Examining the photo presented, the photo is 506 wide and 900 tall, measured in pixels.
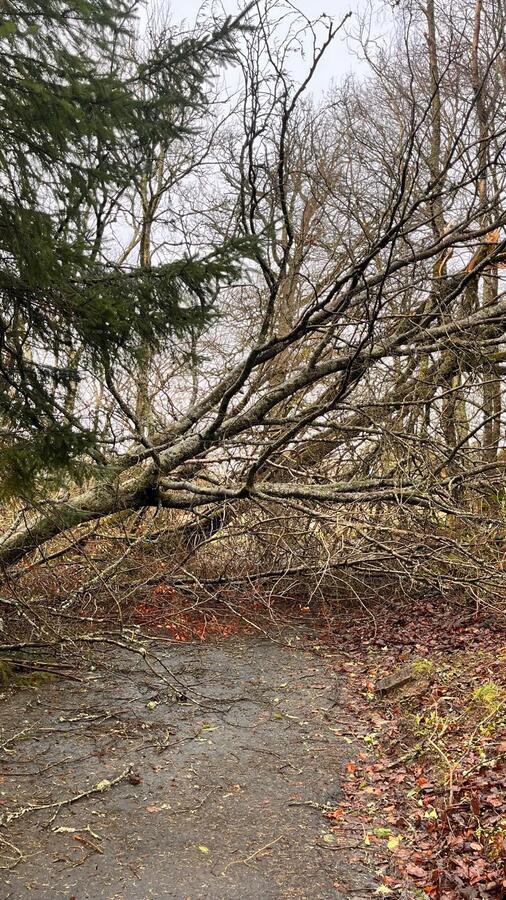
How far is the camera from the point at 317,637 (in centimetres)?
723

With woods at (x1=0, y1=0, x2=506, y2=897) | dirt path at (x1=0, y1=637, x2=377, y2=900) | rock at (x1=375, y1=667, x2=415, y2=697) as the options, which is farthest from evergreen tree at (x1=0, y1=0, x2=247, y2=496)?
rock at (x1=375, y1=667, x2=415, y2=697)

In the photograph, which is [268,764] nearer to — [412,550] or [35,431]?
[35,431]

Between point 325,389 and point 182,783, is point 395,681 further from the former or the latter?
point 325,389

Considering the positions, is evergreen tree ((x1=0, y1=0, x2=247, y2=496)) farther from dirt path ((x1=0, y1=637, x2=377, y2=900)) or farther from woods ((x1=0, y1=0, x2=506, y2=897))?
dirt path ((x1=0, y1=637, x2=377, y2=900))

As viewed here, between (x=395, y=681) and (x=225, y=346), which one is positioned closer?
(x=395, y=681)

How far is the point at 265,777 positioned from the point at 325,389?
4852 millimetres

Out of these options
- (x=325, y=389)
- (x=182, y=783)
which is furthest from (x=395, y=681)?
(x=325, y=389)

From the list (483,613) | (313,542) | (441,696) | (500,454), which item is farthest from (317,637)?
(500,454)

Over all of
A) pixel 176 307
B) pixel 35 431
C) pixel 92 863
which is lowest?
pixel 92 863

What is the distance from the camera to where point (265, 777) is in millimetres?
4133

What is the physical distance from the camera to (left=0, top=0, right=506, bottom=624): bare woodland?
5.49m

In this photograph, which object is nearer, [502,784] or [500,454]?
[502,784]

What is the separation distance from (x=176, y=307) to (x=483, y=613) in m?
4.06

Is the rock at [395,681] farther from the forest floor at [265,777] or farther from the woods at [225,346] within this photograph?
the woods at [225,346]
